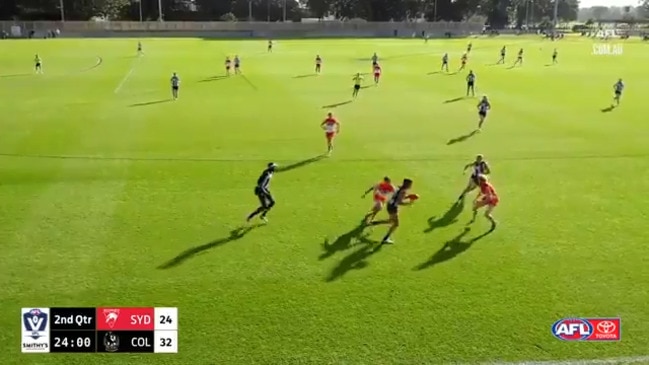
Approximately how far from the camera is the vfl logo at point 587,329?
→ 441 inches

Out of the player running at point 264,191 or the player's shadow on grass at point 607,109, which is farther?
the player's shadow on grass at point 607,109

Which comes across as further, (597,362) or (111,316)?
(111,316)

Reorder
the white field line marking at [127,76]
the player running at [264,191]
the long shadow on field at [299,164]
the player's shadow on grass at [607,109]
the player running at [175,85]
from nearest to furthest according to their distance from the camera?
the player running at [264,191] → the long shadow on field at [299,164] → the player's shadow on grass at [607,109] → the player running at [175,85] → the white field line marking at [127,76]

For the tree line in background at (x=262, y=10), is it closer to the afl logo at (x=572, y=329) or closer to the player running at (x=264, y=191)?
the player running at (x=264, y=191)

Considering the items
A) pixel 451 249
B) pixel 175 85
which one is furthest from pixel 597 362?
pixel 175 85

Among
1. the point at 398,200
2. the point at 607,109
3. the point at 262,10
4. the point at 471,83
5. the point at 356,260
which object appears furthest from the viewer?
the point at 262,10

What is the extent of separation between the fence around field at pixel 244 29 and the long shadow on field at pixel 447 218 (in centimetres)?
9060

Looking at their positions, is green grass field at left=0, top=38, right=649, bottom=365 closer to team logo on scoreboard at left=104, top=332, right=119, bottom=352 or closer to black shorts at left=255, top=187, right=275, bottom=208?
team logo on scoreboard at left=104, top=332, right=119, bottom=352

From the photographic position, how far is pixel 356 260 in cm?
1405

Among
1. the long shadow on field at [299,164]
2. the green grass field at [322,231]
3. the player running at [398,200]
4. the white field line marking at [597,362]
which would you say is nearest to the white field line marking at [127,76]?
the green grass field at [322,231]

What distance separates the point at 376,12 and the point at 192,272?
121 meters

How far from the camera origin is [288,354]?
10.6 m

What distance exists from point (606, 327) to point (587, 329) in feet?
1.10
